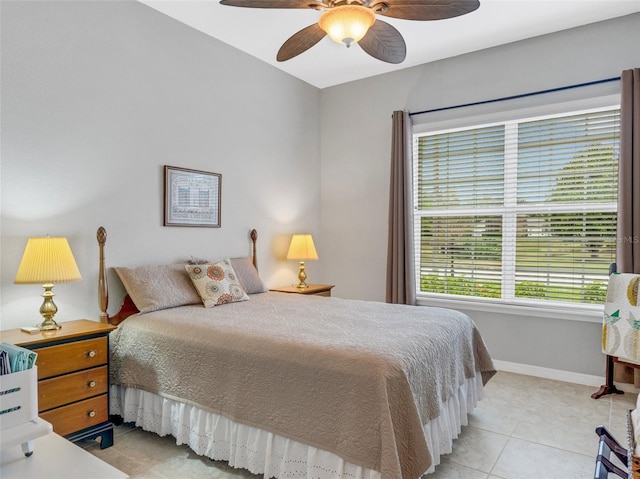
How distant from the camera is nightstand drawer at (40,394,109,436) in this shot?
2111mm

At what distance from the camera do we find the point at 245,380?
1999 millimetres

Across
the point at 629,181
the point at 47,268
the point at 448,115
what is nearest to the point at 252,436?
the point at 47,268

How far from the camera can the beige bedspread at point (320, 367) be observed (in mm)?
1669

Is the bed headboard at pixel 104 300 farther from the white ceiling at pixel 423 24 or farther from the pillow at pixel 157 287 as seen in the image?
the white ceiling at pixel 423 24

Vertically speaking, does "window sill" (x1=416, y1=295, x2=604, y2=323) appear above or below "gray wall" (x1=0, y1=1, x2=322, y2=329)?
below

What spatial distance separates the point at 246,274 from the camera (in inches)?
140

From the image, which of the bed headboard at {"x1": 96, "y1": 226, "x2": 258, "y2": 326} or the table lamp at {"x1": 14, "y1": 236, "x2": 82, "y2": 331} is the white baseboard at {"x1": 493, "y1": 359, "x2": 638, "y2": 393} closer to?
the bed headboard at {"x1": 96, "y1": 226, "x2": 258, "y2": 326}

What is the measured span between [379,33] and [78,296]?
96.5 inches

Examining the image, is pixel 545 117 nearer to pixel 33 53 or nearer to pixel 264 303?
pixel 264 303

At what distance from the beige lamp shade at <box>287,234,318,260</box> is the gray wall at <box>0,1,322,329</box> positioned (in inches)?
7.6

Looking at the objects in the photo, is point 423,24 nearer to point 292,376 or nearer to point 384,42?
point 384,42

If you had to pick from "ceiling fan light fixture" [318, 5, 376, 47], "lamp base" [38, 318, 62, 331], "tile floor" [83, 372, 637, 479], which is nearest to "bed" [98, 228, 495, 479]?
"tile floor" [83, 372, 637, 479]

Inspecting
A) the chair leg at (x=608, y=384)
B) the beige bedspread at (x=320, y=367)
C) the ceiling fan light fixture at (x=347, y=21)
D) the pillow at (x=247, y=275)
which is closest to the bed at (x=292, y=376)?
the beige bedspread at (x=320, y=367)

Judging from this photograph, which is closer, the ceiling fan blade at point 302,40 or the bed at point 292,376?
the bed at point 292,376
